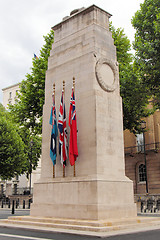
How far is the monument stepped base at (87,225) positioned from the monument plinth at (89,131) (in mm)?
622

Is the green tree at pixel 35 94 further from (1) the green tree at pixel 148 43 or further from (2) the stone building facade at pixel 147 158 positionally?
(2) the stone building facade at pixel 147 158

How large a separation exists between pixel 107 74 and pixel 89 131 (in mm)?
3014

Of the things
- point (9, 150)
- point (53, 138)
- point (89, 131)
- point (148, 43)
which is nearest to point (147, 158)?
point (9, 150)

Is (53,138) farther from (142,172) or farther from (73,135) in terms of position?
(142,172)

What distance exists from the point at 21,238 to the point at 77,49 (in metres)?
8.83

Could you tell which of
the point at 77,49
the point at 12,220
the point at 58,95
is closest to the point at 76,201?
the point at 12,220

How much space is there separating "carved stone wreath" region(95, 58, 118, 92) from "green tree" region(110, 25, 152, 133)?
33.8 feet

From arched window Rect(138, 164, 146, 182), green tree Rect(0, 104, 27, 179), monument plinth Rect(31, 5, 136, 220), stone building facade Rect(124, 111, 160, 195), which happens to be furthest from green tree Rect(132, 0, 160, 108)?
green tree Rect(0, 104, 27, 179)

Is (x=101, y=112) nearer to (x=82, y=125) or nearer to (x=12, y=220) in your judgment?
(x=82, y=125)

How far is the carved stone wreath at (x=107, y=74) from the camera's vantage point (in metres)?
13.0

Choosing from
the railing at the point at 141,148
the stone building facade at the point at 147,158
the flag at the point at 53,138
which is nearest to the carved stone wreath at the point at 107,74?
the flag at the point at 53,138

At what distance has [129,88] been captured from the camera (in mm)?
24156

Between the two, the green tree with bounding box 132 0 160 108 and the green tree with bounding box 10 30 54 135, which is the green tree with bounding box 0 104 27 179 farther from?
the green tree with bounding box 132 0 160 108

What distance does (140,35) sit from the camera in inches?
969
